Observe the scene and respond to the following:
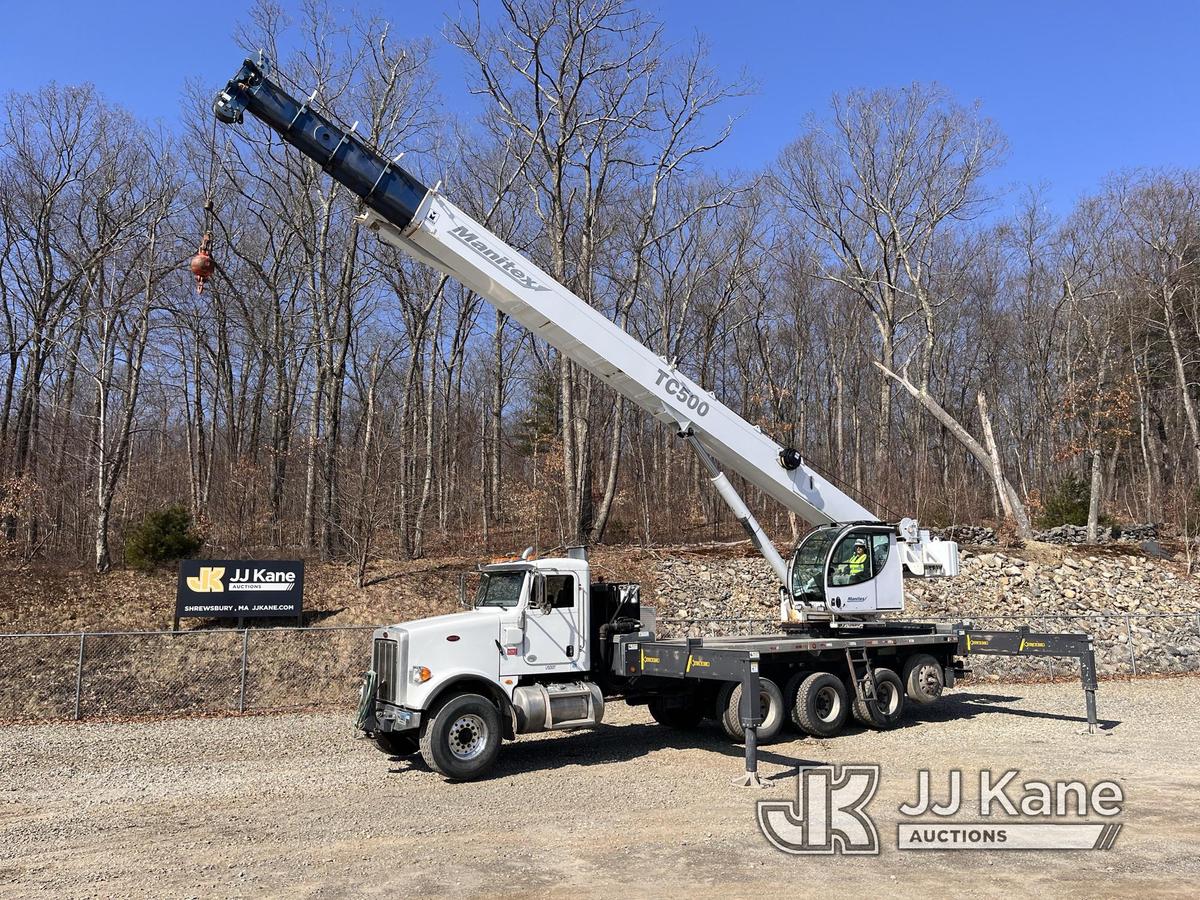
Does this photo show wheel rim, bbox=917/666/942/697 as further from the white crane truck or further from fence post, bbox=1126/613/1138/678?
fence post, bbox=1126/613/1138/678

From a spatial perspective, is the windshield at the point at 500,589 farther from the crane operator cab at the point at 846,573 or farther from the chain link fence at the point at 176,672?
the chain link fence at the point at 176,672

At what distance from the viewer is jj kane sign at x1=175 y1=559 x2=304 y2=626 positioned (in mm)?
17875

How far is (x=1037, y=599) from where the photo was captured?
22.6 m

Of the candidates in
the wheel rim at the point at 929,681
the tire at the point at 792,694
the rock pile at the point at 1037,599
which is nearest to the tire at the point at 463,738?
the tire at the point at 792,694

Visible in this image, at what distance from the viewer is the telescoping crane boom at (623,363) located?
10.7m

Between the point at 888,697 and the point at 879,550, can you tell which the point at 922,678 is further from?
the point at 879,550

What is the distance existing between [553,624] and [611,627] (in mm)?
1052

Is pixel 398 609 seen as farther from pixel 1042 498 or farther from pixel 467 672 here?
pixel 1042 498

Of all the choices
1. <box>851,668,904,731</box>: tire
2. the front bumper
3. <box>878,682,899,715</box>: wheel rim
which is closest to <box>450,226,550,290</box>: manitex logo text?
the front bumper

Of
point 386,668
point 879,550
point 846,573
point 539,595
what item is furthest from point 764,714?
point 386,668

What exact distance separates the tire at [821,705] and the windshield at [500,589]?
14.6 ft

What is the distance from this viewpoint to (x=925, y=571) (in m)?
14.1

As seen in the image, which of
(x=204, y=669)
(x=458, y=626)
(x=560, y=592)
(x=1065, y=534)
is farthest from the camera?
(x=1065, y=534)

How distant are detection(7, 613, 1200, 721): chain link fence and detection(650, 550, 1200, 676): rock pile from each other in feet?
0.92
